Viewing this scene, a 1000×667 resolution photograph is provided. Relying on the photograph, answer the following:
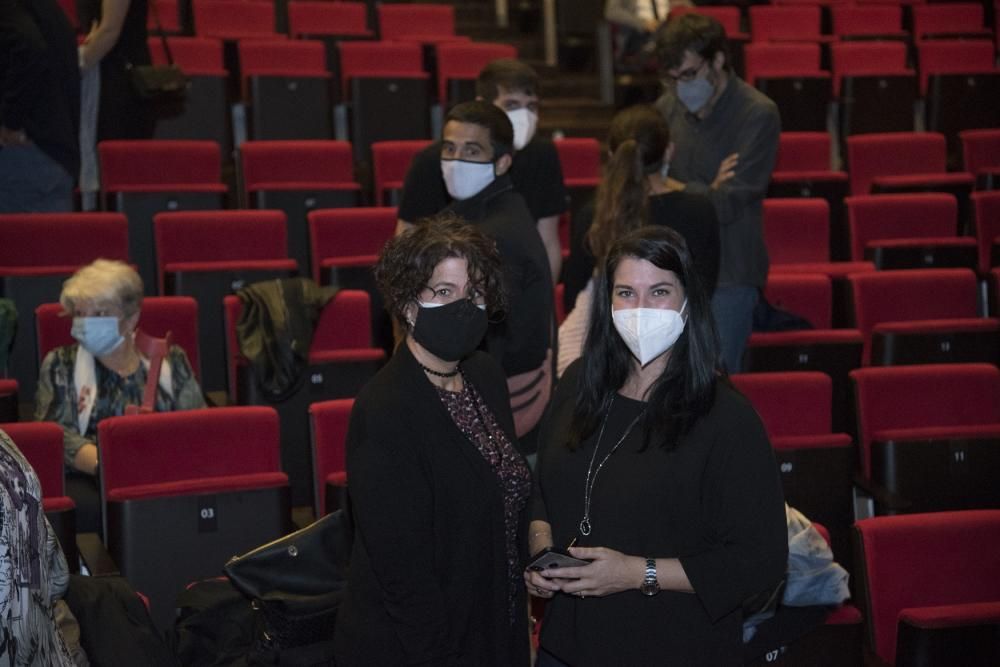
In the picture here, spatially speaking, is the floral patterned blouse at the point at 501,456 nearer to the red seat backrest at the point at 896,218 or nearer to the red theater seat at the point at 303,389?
the red theater seat at the point at 303,389

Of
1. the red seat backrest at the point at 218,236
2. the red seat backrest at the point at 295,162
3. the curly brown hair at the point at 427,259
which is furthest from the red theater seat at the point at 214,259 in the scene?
the curly brown hair at the point at 427,259

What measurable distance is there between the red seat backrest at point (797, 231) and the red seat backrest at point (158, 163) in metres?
2.22

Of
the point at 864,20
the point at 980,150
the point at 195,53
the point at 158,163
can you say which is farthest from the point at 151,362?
the point at 864,20

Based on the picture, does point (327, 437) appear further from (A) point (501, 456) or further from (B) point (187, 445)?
(A) point (501, 456)

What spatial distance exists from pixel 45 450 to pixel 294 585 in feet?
3.00

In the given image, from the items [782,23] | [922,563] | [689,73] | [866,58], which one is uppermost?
[782,23]

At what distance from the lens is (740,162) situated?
3803 mm

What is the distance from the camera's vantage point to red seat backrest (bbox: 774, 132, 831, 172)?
6.28 m

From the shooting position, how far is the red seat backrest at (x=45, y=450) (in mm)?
3234

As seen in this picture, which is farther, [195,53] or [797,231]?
[195,53]

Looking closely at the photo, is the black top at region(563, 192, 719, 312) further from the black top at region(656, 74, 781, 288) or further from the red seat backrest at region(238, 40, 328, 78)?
the red seat backrest at region(238, 40, 328, 78)

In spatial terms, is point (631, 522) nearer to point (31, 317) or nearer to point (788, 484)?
point (788, 484)

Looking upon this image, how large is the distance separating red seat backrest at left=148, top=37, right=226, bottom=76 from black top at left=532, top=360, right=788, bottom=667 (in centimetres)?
461

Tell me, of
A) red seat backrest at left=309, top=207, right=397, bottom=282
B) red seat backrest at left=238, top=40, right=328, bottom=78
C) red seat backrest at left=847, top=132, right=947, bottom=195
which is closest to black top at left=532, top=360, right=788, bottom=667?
red seat backrest at left=309, top=207, right=397, bottom=282
